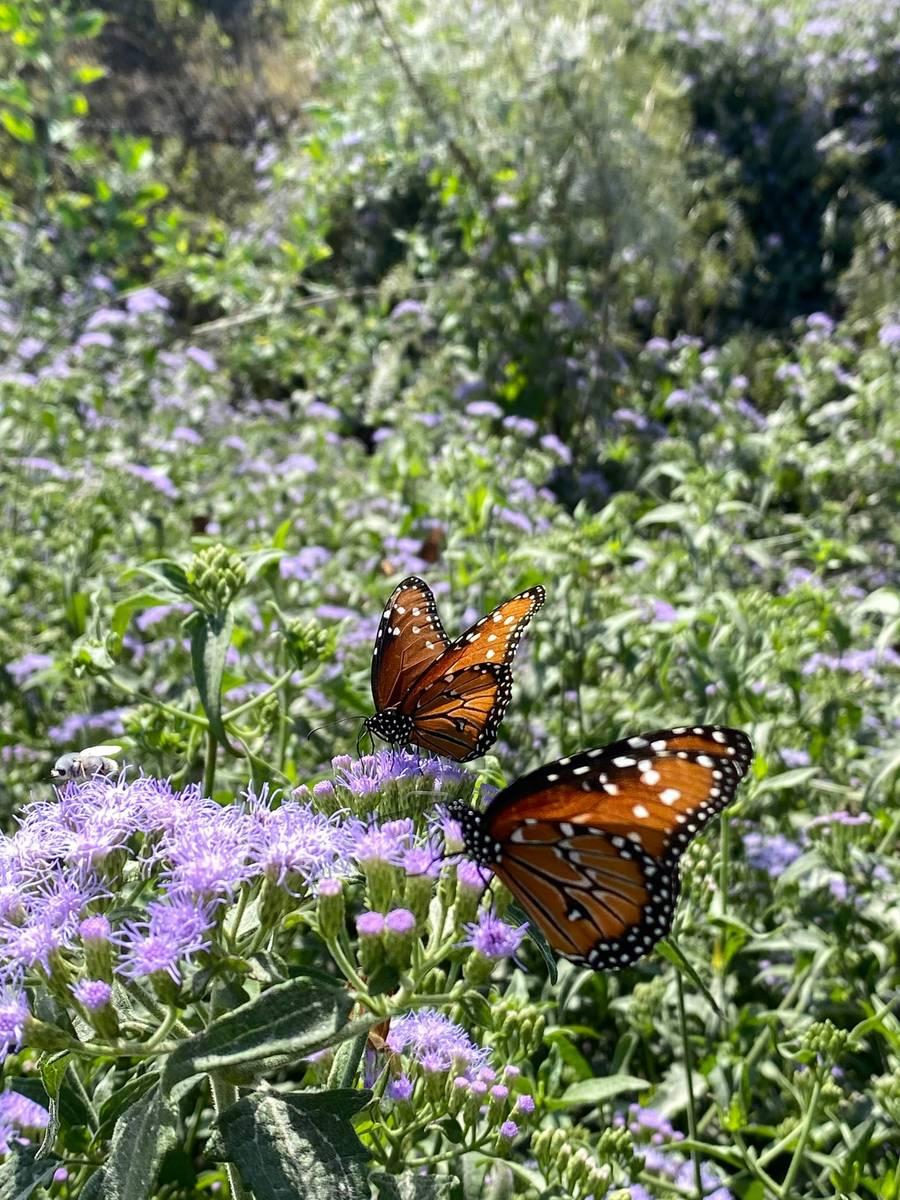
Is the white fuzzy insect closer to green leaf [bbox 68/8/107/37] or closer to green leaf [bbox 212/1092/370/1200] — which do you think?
green leaf [bbox 212/1092/370/1200]

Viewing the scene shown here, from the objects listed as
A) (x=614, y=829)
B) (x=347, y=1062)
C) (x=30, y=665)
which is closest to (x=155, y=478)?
(x=30, y=665)

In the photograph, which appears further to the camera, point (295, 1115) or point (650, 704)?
point (650, 704)

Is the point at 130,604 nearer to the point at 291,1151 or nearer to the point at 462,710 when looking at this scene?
the point at 462,710

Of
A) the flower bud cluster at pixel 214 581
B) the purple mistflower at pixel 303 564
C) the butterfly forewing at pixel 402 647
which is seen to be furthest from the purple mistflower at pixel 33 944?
the purple mistflower at pixel 303 564

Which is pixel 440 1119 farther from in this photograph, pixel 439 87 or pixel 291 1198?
pixel 439 87

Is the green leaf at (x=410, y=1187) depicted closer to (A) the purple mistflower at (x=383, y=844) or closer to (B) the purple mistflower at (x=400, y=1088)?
(B) the purple mistflower at (x=400, y=1088)

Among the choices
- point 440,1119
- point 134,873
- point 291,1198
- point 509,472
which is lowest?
point 440,1119

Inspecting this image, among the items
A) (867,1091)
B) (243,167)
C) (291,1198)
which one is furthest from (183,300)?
(291,1198)

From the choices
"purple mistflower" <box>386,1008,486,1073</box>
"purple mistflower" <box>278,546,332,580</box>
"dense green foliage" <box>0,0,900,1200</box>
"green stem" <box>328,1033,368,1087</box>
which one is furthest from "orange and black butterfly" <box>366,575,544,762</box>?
"purple mistflower" <box>278,546,332,580</box>
